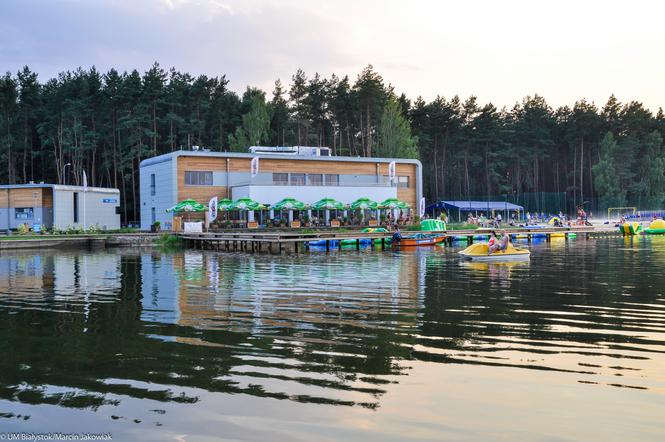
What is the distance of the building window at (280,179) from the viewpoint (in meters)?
59.3

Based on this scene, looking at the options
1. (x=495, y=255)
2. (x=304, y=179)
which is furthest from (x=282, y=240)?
(x=304, y=179)

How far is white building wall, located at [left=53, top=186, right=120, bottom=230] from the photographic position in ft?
187

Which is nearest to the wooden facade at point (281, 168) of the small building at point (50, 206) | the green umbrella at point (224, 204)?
the green umbrella at point (224, 204)

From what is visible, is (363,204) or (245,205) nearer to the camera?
(245,205)

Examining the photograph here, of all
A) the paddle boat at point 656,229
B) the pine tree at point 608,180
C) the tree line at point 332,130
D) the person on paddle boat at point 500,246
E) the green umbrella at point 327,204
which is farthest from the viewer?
the pine tree at point 608,180

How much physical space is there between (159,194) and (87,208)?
7.43 meters

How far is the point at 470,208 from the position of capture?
3516 inches

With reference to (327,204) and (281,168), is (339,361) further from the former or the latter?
(281,168)

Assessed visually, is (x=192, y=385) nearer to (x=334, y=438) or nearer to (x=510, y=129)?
(x=334, y=438)

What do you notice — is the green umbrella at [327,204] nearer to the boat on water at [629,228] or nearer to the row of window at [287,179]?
the row of window at [287,179]

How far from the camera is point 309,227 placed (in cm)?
5644

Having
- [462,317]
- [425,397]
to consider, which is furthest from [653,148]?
[425,397]

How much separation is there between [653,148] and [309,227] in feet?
248

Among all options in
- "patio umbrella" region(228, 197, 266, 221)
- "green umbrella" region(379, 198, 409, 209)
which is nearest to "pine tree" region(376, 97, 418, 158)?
"green umbrella" region(379, 198, 409, 209)
